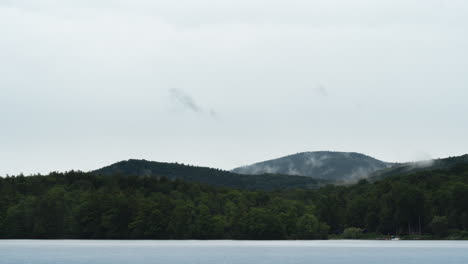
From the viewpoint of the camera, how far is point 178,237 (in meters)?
188

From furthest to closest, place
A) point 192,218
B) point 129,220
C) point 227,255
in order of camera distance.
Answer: point 192,218 < point 129,220 < point 227,255

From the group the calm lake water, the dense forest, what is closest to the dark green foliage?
the dense forest

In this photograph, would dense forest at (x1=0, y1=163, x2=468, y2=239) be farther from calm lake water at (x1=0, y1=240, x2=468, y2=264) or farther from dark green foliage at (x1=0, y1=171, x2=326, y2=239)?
calm lake water at (x1=0, y1=240, x2=468, y2=264)

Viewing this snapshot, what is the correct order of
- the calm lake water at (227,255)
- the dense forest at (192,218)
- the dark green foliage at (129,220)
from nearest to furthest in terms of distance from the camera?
1. the calm lake water at (227,255)
2. the dense forest at (192,218)
3. the dark green foliage at (129,220)

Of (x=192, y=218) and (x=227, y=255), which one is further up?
(x=192, y=218)

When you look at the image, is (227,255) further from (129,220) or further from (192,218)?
(192,218)

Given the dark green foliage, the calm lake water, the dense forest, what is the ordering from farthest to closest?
the dark green foliage
the dense forest
the calm lake water

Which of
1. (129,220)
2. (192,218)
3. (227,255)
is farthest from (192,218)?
(227,255)

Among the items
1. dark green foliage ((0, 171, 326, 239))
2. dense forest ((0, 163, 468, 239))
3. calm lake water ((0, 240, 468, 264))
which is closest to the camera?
calm lake water ((0, 240, 468, 264))

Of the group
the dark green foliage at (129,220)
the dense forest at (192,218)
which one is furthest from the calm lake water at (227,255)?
the dense forest at (192,218)

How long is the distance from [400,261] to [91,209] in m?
114

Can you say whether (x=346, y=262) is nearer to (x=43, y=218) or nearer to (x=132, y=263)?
(x=132, y=263)

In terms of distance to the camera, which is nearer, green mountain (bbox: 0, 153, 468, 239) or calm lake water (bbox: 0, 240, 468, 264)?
calm lake water (bbox: 0, 240, 468, 264)

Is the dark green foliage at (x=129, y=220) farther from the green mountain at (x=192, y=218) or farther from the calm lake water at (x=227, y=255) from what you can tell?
the calm lake water at (x=227, y=255)
